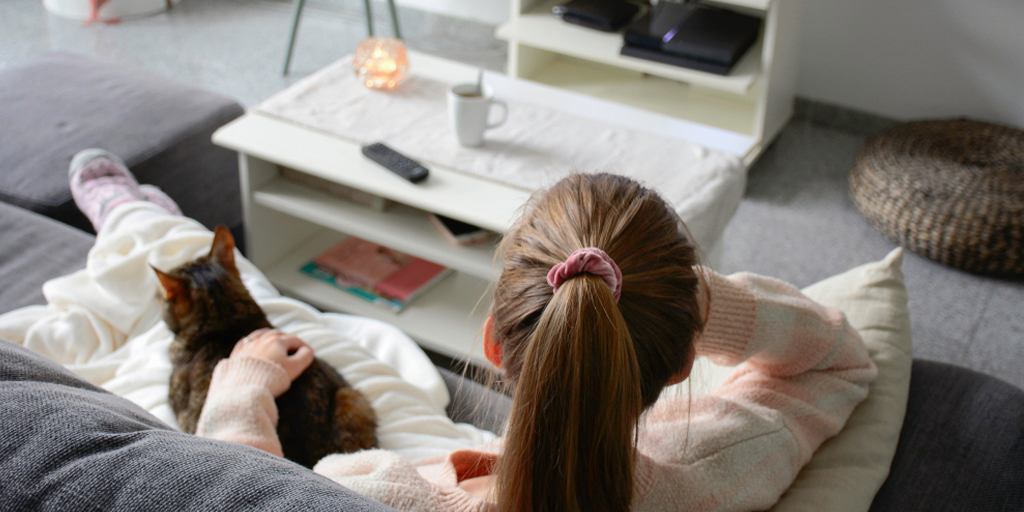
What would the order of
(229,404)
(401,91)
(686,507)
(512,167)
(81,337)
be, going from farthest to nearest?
(401,91) < (512,167) < (81,337) < (229,404) < (686,507)

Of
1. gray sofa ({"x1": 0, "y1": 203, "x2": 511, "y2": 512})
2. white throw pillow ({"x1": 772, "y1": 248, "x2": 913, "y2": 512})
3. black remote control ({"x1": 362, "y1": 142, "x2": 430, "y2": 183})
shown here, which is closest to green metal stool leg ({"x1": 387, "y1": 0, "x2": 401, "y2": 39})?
black remote control ({"x1": 362, "y1": 142, "x2": 430, "y2": 183})

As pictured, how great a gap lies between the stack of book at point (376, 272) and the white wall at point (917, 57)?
1.64 metres

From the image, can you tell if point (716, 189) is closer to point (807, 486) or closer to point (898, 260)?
point (898, 260)

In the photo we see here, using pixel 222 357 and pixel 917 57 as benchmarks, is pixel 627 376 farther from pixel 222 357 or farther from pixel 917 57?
pixel 917 57

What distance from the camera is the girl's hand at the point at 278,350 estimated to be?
1062 mm

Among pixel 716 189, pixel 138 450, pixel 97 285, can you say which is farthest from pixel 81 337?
pixel 716 189

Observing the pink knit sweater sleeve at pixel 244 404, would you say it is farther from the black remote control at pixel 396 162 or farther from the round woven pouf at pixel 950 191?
the round woven pouf at pixel 950 191

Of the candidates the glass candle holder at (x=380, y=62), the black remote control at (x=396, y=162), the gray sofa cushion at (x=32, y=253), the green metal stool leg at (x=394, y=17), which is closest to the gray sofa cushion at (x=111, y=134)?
the gray sofa cushion at (x=32, y=253)

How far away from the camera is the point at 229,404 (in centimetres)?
97

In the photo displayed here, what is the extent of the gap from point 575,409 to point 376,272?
1.25 m

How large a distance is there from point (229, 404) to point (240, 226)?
3.37 ft

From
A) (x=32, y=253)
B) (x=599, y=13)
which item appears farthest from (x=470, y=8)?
(x=32, y=253)

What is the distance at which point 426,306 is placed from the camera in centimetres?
176

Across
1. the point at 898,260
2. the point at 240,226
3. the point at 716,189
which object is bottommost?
the point at 240,226
